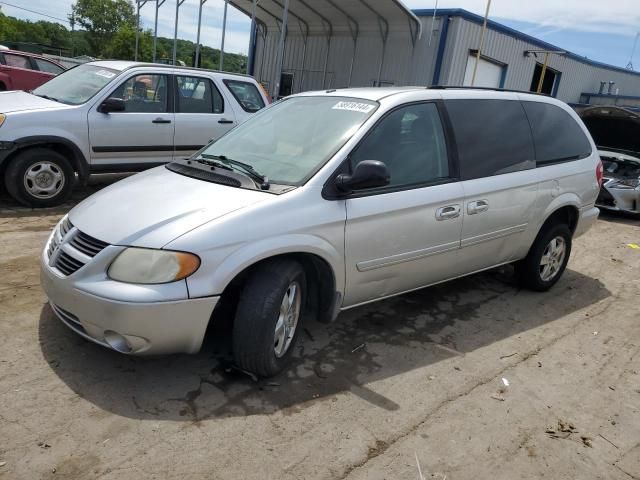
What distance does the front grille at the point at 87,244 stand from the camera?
3021mm

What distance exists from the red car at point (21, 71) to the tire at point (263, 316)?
43.8 ft

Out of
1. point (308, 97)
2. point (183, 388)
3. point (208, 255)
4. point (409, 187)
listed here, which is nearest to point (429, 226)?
point (409, 187)

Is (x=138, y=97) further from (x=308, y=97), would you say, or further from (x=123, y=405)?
(x=123, y=405)

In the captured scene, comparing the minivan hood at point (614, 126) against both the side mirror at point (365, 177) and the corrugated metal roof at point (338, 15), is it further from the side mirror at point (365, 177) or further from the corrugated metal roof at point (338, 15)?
the side mirror at point (365, 177)

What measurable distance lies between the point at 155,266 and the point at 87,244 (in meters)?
0.51

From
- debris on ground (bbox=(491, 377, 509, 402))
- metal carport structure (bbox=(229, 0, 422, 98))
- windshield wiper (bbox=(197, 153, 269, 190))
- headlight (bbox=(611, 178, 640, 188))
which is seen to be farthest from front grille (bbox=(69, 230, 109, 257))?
metal carport structure (bbox=(229, 0, 422, 98))

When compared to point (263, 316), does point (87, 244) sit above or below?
above

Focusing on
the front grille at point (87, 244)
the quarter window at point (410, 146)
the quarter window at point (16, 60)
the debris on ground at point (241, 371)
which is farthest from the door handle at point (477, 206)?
the quarter window at point (16, 60)

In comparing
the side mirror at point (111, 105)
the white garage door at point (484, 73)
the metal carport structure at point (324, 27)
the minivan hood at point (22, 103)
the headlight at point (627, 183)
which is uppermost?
the metal carport structure at point (324, 27)

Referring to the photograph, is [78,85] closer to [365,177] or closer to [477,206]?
[365,177]

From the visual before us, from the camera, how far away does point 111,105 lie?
6.60 m

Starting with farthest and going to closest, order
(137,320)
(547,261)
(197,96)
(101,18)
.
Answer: (101,18), (197,96), (547,261), (137,320)

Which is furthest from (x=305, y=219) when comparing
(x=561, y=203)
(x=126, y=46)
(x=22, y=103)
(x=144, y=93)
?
(x=126, y=46)

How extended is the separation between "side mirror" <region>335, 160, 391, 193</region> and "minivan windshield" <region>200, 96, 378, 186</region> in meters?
0.21
